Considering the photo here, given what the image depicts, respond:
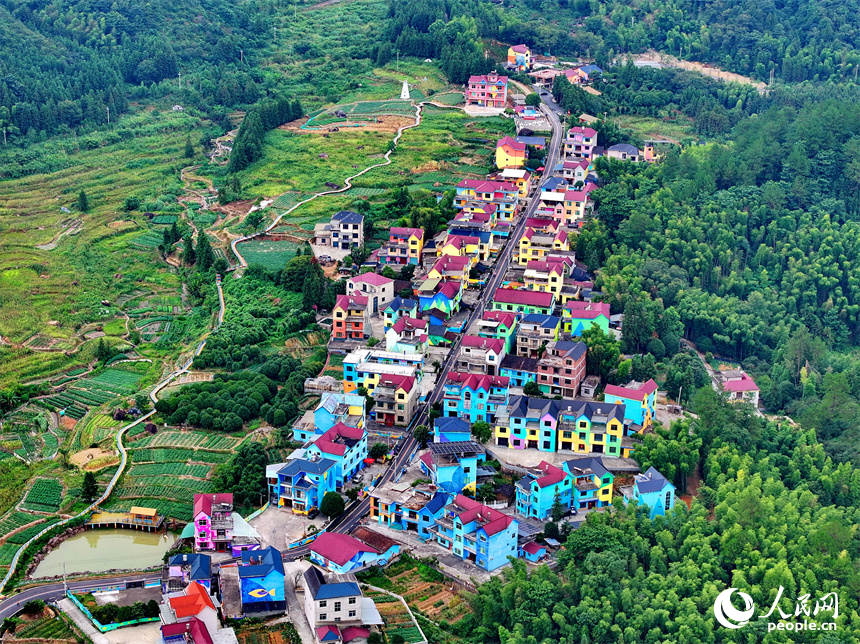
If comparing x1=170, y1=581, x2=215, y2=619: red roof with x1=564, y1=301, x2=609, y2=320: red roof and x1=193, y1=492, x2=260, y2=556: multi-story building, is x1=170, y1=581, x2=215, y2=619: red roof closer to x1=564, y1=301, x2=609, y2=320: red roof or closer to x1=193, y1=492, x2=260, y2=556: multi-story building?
x1=193, y1=492, x2=260, y2=556: multi-story building

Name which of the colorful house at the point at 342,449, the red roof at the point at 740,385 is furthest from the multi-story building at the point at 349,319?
the red roof at the point at 740,385

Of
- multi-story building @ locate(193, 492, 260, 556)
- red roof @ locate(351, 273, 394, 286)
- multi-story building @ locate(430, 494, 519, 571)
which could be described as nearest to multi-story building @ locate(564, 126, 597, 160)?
red roof @ locate(351, 273, 394, 286)

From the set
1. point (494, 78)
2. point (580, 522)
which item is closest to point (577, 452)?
point (580, 522)

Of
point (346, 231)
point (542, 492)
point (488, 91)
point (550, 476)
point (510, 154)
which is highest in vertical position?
point (488, 91)

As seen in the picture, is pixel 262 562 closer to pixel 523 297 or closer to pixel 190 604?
pixel 190 604

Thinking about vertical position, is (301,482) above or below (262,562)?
below

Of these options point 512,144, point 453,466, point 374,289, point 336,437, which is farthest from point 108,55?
point 453,466

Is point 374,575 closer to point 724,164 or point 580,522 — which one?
point 580,522
